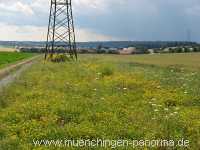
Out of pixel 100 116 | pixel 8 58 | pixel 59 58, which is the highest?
pixel 100 116

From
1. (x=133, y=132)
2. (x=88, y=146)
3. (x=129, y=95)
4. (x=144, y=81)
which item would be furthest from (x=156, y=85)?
(x=88, y=146)

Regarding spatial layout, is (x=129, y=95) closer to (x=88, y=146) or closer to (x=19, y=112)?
(x=19, y=112)

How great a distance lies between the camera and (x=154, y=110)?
47.3 feet

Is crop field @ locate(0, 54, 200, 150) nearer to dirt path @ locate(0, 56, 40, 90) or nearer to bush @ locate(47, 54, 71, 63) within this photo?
dirt path @ locate(0, 56, 40, 90)

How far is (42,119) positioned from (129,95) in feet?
18.5

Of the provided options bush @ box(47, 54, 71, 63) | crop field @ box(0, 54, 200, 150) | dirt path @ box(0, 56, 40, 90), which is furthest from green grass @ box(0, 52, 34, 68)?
crop field @ box(0, 54, 200, 150)

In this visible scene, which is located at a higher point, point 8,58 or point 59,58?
point 59,58

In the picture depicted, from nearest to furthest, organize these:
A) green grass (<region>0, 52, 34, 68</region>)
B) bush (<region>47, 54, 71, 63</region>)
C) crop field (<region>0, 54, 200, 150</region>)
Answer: crop field (<region>0, 54, 200, 150</region>) < bush (<region>47, 54, 71, 63</region>) < green grass (<region>0, 52, 34, 68</region>)

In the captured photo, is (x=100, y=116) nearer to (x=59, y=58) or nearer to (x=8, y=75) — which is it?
(x=8, y=75)

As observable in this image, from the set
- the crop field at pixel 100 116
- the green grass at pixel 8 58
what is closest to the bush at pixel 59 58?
the green grass at pixel 8 58

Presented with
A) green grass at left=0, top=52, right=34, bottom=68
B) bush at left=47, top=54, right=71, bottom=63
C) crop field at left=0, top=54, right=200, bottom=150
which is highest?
crop field at left=0, top=54, right=200, bottom=150

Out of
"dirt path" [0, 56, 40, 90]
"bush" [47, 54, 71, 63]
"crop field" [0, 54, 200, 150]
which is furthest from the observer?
"bush" [47, 54, 71, 63]

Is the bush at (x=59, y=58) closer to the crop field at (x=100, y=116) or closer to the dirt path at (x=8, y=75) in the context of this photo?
the dirt path at (x=8, y=75)

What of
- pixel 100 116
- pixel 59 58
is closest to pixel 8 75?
pixel 59 58
